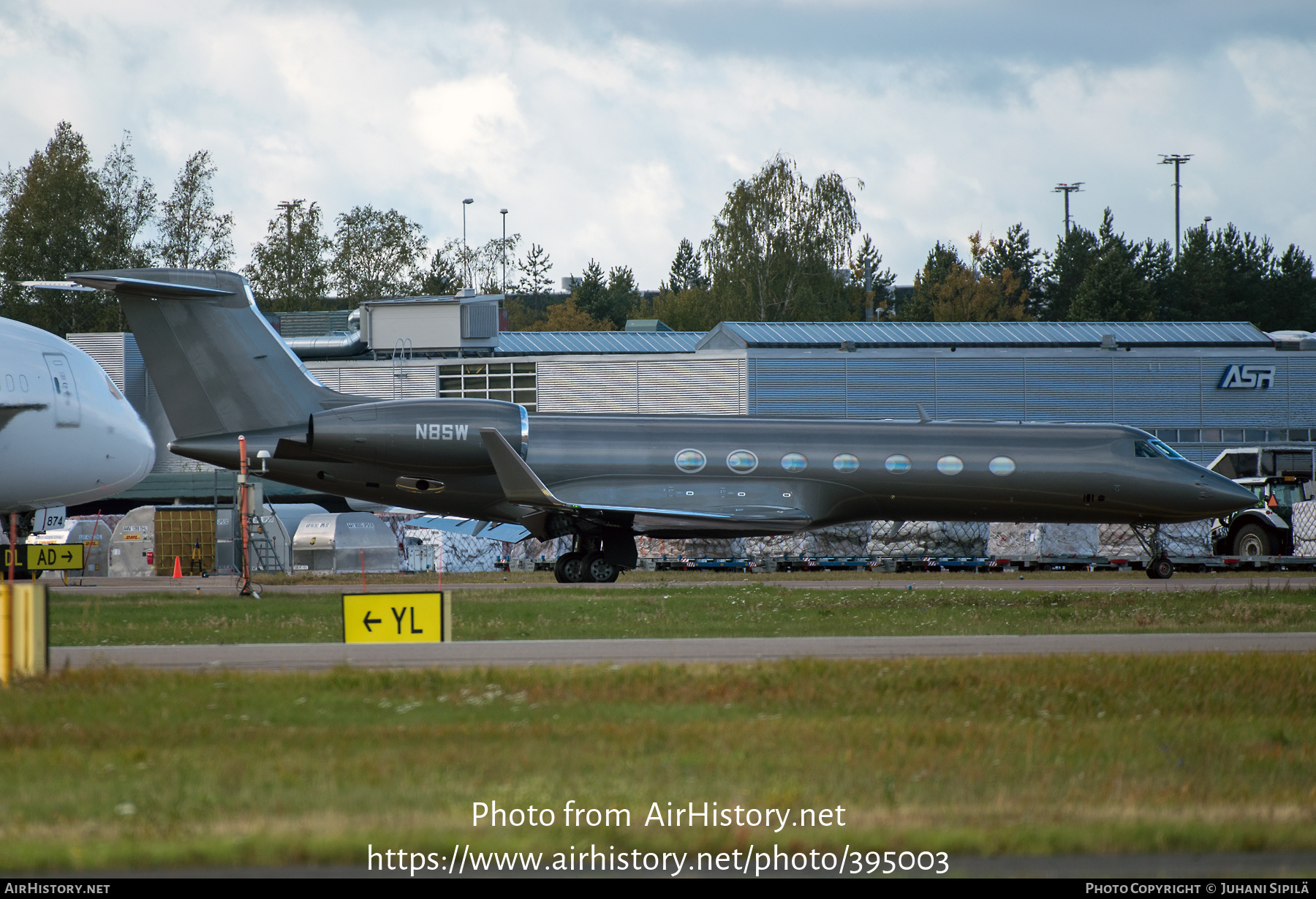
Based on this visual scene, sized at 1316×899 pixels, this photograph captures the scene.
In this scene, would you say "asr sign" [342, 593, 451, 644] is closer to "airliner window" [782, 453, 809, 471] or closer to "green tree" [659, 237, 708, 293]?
"airliner window" [782, 453, 809, 471]

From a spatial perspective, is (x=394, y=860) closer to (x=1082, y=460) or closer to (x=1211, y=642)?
(x=1211, y=642)

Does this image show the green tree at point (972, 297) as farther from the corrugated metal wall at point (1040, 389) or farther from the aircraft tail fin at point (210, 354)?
the aircraft tail fin at point (210, 354)

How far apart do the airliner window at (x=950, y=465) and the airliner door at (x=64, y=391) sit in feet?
50.8

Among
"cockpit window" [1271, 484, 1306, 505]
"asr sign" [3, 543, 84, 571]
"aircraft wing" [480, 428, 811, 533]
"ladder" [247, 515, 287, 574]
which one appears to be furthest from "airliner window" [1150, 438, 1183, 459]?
"asr sign" [3, 543, 84, 571]

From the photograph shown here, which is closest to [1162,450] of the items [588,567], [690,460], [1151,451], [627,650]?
[1151,451]

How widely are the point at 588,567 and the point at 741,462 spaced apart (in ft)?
11.8

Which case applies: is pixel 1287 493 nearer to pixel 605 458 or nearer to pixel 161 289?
pixel 605 458

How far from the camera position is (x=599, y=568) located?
25.6 m

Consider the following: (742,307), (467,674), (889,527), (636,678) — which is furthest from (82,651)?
(742,307)

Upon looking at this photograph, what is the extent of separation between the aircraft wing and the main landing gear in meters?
1.03

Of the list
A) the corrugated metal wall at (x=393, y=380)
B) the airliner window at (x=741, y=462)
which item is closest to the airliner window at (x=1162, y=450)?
the airliner window at (x=741, y=462)

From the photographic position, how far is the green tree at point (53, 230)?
64500 millimetres

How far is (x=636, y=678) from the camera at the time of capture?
10273mm

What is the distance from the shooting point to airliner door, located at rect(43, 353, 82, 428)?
21016 millimetres
